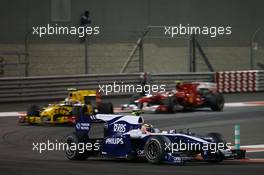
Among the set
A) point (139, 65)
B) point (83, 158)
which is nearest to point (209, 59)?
point (139, 65)

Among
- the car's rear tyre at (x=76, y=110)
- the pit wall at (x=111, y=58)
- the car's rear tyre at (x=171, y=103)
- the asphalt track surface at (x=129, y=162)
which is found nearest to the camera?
the asphalt track surface at (x=129, y=162)

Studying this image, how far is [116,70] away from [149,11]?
12.7 ft

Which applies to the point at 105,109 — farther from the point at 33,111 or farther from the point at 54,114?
the point at 33,111

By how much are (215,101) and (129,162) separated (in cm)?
1123

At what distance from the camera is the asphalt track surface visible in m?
13.7

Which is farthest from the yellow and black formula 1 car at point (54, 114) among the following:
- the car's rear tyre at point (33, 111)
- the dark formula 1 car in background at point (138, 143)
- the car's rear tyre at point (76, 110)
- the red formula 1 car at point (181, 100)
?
the dark formula 1 car in background at point (138, 143)

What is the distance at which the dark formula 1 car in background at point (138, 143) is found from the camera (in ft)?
47.4

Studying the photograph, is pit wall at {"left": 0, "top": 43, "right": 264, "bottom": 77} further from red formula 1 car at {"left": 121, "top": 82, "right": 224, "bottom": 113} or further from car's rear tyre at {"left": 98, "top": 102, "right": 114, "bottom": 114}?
car's rear tyre at {"left": 98, "top": 102, "right": 114, "bottom": 114}

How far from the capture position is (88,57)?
32.6 metres

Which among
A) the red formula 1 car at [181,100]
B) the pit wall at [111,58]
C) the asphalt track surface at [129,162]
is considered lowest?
the asphalt track surface at [129,162]

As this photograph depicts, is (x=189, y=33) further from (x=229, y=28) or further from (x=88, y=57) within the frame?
(x=88, y=57)

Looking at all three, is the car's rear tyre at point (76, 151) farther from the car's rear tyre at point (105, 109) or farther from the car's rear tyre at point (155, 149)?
the car's rear tyre at point (105, 109)

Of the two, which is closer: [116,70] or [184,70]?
[116,70]

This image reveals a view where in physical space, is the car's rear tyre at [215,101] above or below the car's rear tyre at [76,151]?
above
